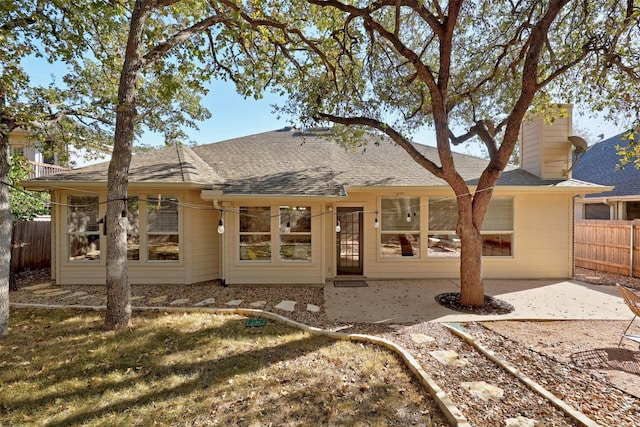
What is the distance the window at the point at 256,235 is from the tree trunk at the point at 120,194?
3.11 metres

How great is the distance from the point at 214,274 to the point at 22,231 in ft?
20.4

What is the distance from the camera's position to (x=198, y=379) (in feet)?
10.9

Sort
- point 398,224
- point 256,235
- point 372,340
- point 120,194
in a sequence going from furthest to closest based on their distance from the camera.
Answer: point 398,224
point 256,235
point 120,194
point 372,340

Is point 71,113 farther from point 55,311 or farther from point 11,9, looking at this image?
point 55,311

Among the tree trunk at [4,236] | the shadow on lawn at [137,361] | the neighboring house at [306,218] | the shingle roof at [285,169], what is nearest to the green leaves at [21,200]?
the neighboring house at [306,218]

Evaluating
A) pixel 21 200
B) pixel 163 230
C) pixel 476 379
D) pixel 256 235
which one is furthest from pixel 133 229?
pixel 476 379

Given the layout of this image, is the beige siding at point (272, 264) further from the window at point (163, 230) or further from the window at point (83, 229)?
the window at point (83, 229)

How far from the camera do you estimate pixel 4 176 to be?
14.8 ft

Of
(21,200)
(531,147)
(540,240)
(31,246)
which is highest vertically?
(531,147)

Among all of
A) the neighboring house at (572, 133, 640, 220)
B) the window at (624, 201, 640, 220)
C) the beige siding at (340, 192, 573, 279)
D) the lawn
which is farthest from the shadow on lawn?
the window at (624, 201, 640, 220)

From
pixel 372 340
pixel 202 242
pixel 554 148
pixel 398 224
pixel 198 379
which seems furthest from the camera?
pixel 554 148

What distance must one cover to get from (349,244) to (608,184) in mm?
13674

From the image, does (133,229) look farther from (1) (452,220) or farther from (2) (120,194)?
(1) (452,220)

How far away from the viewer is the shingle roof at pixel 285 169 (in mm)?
7250
